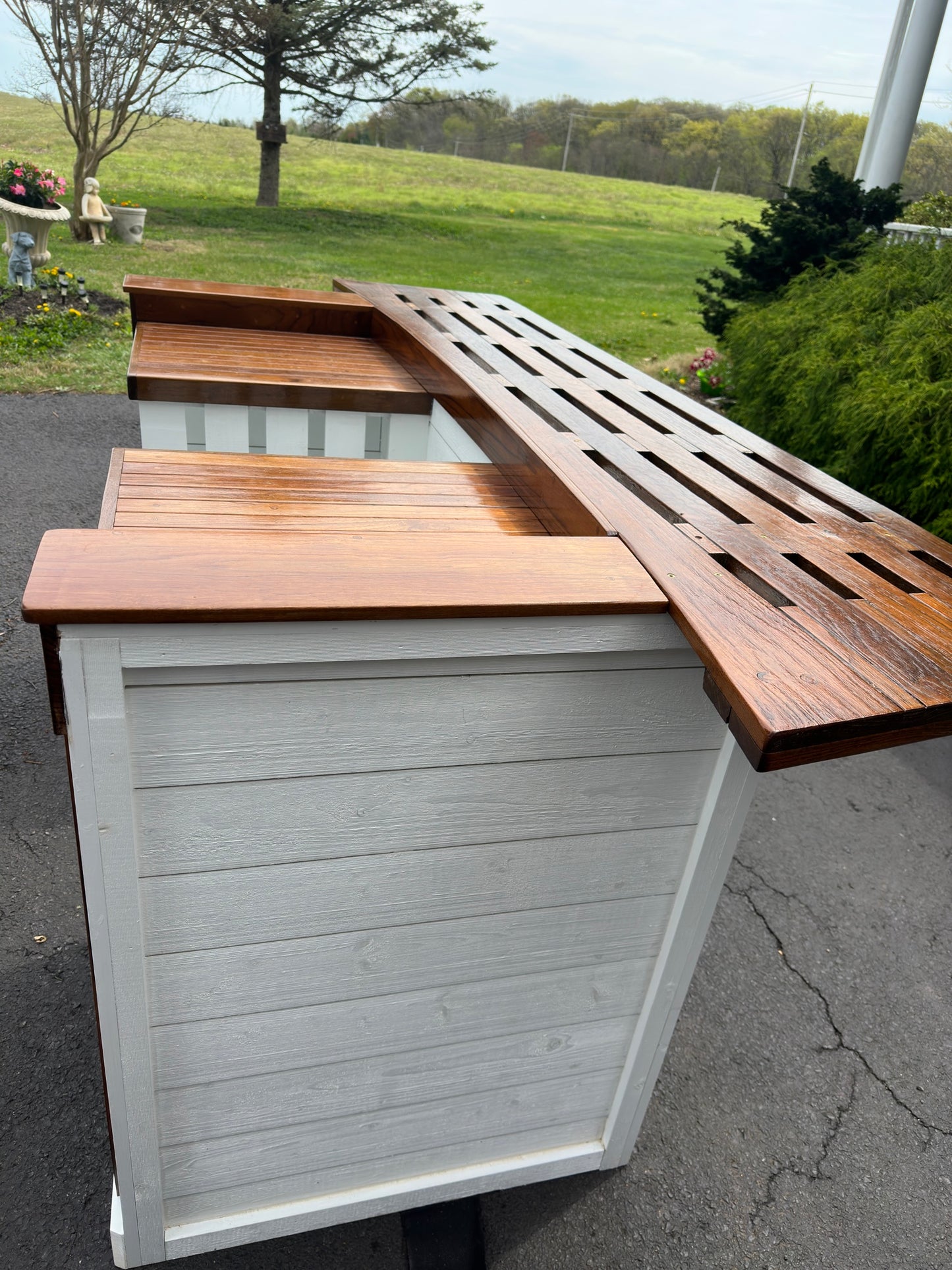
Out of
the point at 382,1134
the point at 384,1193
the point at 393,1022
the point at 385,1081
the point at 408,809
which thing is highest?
the point at 408,809

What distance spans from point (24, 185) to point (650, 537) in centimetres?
935

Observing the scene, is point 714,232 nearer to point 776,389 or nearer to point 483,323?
point 776,389

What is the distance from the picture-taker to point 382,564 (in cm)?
117

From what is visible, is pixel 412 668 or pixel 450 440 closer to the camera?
pixel 412 668

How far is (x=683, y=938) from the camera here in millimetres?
1570

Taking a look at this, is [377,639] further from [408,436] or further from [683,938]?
[408,436]

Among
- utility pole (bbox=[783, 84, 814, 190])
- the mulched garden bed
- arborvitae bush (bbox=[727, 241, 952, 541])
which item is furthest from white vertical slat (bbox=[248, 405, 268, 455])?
utility pole (bbox=[783, 84, 814, 190])

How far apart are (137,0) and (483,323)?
1021 cm

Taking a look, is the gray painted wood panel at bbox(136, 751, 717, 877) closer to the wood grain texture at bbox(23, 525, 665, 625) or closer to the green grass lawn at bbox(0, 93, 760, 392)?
the wood grain texture at bbox(23, 525, 665, 625)

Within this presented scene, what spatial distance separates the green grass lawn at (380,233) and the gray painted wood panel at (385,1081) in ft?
19.0

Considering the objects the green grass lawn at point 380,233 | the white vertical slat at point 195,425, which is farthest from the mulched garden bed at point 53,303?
the white vertical slat at point 195,425

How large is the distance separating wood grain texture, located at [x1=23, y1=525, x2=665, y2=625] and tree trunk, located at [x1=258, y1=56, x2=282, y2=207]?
54.4 ft

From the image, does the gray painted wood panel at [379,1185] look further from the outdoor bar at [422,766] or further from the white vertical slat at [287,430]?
the white vertical slat at [287,430]

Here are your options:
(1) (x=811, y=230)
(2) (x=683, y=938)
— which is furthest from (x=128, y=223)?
(2) (x=683, y=938)
